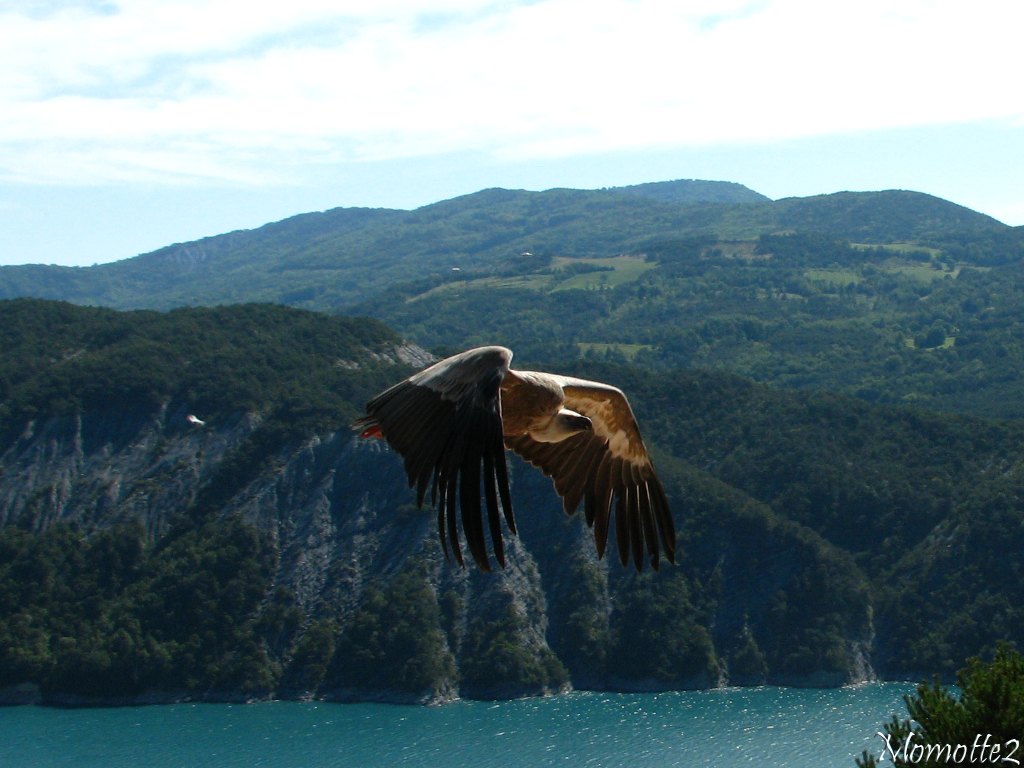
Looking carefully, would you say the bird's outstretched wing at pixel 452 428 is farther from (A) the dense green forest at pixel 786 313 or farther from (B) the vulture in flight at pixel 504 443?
(A) the dense green forest at pixel 786 313

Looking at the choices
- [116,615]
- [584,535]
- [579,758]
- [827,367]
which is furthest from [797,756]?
[827,367]

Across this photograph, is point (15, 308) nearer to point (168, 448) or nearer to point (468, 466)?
point (168, 448)

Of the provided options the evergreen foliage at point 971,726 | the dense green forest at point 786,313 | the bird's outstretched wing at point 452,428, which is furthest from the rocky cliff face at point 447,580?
the bird's outstretched wing at point 452,428
